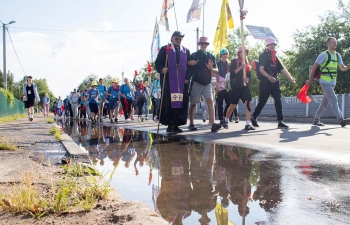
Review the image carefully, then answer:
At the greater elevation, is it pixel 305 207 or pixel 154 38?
pixel 154 38

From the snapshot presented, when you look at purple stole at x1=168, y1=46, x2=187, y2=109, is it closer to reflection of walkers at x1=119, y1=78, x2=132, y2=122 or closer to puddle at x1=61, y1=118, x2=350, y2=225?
puddle at x1=61, y1=118, x2=350, y2=225

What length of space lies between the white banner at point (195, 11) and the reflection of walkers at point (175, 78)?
3.01 m

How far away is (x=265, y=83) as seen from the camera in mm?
9203

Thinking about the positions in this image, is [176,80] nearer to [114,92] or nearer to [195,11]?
[195,11]

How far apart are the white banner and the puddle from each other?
652 centimetres

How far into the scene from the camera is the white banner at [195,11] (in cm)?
1099

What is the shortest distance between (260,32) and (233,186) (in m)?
6.80

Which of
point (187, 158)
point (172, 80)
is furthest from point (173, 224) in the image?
point (172, 80)

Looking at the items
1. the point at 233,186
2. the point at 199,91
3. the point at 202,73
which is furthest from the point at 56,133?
the point at 233,186

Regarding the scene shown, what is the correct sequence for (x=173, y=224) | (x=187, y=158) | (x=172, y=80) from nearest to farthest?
(x=173, y=224)
(x=187, y=158)
(x=172, y=80)

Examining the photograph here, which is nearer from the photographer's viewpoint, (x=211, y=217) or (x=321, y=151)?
(x=211, y=217)

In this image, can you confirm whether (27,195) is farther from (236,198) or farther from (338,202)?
(338,202)

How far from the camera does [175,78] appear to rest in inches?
321

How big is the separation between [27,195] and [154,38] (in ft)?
64.7
